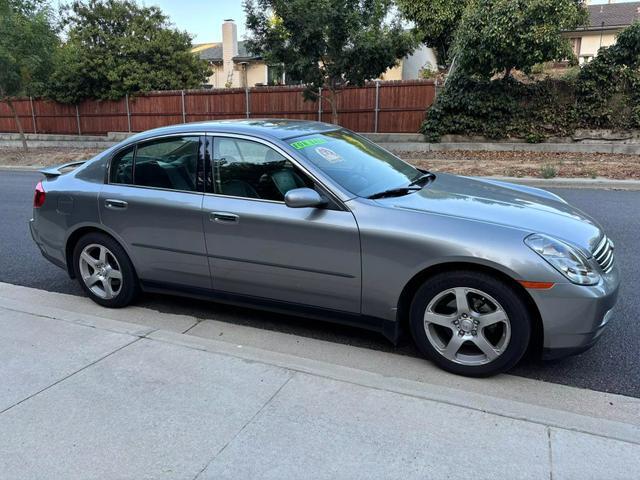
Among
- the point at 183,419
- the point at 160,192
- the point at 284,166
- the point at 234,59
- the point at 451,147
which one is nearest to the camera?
the point at 183,419

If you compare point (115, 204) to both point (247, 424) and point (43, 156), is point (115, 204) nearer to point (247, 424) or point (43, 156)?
point (247, 424)

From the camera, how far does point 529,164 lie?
14.3 metres

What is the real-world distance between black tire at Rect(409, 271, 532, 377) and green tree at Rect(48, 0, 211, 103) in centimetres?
2306

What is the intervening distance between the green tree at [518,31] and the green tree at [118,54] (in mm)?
A: 14164

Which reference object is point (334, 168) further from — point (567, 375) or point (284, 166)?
point (567, 375)

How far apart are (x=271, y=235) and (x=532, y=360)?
6.55 feet

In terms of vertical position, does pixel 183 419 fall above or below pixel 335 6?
below

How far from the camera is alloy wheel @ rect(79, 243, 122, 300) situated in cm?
456

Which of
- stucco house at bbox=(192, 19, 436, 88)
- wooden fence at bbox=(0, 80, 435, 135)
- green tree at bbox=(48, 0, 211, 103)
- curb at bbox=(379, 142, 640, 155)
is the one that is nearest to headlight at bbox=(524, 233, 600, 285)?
curb at bbox=(379, 142, 640, 155)

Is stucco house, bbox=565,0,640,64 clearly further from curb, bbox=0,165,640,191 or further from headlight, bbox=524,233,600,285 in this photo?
headlight, bbox=524,233,600,285

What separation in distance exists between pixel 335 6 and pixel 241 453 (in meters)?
14.5

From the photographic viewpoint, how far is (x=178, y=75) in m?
24.9

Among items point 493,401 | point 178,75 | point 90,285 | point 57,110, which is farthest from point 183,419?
point 57,110

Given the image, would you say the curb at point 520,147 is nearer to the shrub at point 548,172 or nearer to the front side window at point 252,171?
the shrub at point 548,172
